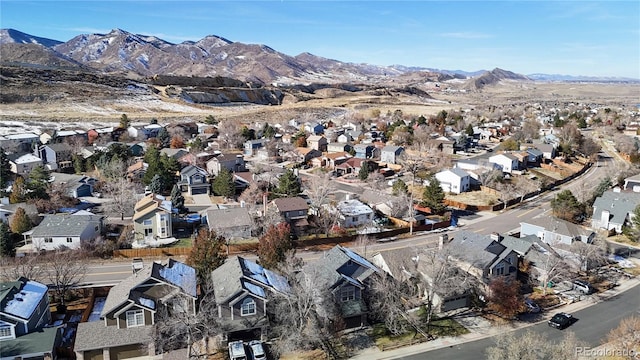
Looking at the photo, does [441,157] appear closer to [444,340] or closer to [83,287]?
[444,340]

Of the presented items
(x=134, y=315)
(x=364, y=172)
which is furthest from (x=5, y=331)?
(x=364, y=172)

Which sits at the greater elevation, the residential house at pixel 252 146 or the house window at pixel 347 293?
the residential house at pixel 252 146

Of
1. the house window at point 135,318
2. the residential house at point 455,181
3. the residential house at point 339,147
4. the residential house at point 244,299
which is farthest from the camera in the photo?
the residential house at point 339,147

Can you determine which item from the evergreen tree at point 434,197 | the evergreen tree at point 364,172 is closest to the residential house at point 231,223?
the evergreen tree at point 434,197

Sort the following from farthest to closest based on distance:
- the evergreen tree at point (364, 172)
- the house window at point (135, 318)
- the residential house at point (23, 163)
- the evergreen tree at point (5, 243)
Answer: the evergreen tree at point (364, 172)
the residential house at point (23, 163)
the evergreen tree at point (5, 243)
the house window at point (135, 318)

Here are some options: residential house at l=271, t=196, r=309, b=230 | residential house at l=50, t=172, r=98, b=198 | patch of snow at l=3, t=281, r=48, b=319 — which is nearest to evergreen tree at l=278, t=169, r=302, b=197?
residential house at l=271, t=196, r=309, b=230

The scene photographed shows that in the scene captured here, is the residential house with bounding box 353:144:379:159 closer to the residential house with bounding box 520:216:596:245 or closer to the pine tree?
the residential house with bounding box 520:216:596:245

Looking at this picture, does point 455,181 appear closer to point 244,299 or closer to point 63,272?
point 244,299

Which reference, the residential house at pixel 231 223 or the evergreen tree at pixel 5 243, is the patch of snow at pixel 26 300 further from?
the residential house at pixel 231 223
